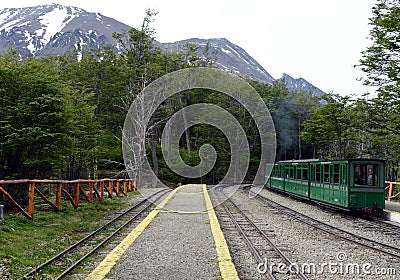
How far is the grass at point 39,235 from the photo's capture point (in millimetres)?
8227

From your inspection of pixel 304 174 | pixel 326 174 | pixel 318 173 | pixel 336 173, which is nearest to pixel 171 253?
pixel 336 173

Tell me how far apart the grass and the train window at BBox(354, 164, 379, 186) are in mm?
8992

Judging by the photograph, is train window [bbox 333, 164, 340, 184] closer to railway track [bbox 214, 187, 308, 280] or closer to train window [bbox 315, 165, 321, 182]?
train window [bbox 315, 165, 321, 182]

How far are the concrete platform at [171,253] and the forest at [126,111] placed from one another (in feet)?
18.0

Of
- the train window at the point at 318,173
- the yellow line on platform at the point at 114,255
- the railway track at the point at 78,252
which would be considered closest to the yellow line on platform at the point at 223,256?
the yellow line on platform at the point at 114,255

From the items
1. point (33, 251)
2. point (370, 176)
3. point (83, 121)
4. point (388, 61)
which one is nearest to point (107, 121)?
point (83, 121)

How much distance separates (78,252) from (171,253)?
6.21 ft

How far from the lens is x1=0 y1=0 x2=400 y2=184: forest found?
16953 millimetres

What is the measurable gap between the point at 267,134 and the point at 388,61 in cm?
2758

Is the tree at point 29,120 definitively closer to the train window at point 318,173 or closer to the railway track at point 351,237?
the railway track at point 351,237

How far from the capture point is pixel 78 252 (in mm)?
9633

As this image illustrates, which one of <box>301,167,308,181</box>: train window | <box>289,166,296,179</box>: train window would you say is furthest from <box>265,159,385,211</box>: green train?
<box>289,166,296,179</box>: train window

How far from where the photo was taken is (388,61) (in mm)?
24719

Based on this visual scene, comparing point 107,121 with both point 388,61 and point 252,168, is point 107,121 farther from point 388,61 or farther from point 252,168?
point 388,61
